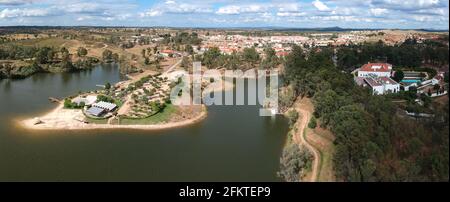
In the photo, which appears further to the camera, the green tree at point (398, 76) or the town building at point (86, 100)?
the green tree at point (398, 76)

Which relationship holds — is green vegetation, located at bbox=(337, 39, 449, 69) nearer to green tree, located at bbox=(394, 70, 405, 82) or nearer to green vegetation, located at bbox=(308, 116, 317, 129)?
green tree, located at bbox=(394, 70, 405, 82)

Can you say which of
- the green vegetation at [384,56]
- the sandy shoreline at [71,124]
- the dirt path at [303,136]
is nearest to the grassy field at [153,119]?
the sandy shoreline at [71,124]

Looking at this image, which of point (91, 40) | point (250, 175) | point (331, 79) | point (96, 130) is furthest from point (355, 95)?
point (91, 40)

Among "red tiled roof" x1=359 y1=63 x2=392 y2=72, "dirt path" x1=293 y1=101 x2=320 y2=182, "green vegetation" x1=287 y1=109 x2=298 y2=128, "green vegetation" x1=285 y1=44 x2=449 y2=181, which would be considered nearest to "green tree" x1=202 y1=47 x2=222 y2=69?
"red tiled roof" x1=359 y1=63 x2=392 y2=72

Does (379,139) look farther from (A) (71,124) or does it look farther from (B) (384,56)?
(B) (384,56)

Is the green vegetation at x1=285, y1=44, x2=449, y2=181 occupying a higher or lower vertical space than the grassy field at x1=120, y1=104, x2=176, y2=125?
higher

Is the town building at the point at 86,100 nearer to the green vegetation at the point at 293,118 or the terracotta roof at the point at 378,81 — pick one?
the green vegetation at the point at 293,118
